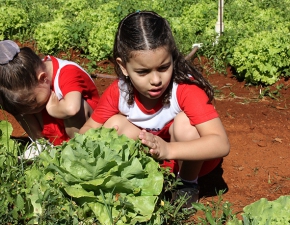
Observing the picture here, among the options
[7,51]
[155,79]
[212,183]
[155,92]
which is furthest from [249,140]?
[7,51]

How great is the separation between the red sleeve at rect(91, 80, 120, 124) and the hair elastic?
0.68 meters

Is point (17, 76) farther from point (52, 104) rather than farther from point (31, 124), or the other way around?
point (31, 124)

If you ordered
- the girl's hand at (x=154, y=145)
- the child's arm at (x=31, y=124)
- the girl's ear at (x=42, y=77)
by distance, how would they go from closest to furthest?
the girl's hand at (x=154, y=145), the girl's ear at (x=42, y=77), the child's arm at (x=31, y=124)

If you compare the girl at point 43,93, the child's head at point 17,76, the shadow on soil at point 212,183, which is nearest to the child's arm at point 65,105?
the girl at point 43,93

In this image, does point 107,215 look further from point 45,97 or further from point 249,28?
point 249,28

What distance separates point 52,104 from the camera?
3725mm

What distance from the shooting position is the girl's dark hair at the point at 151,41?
305cm

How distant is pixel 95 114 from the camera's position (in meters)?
3.52

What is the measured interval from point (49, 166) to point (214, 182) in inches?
61.5

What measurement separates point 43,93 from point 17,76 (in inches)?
10.3

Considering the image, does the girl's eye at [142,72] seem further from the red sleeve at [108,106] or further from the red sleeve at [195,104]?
the red sleeve at [108,106]

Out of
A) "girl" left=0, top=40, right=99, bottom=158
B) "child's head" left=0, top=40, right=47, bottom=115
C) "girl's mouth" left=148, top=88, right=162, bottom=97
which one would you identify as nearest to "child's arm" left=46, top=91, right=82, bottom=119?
"girl" left=0, top=40, right=99, bottom=158

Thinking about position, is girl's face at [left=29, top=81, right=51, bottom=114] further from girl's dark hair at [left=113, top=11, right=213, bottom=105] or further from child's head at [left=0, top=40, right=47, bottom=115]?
girl's dark hair at [left=113, top=11, right=213, bottom=105]

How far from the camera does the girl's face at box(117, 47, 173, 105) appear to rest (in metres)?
3.02
